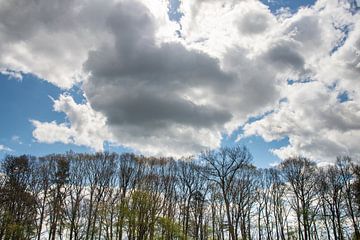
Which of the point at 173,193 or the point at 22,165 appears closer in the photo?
the point at 22,165

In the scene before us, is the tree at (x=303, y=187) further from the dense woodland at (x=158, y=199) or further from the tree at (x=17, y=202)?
the tree at (x=17, y=202)

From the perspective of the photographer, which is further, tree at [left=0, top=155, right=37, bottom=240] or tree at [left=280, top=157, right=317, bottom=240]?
tree at [left=280, top=157, right=317, bottom=240]

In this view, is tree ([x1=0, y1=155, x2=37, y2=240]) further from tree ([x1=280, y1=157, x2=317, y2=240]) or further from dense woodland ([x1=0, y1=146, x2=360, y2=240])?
tree ([x1=280, y1=157, x2=317, y2=240])

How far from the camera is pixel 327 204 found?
4334 cm

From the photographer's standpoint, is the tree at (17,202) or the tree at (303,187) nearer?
the tree at (17,202)

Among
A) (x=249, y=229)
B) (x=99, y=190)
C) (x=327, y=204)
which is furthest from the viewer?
(x=249, y=229)

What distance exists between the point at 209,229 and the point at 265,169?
13735 mm

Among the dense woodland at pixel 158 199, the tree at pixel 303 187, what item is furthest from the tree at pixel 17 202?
the tree at pixel 303 187

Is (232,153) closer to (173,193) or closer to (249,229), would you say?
(173,193)

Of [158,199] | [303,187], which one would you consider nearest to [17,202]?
[158,199]

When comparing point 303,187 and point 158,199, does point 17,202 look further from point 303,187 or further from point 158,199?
point 303,187

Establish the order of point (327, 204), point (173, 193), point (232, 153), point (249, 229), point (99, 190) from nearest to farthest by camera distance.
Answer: point (232, 153) → point (99, 190) → point (327, 204) → point (173, 193) → point (249, 229)

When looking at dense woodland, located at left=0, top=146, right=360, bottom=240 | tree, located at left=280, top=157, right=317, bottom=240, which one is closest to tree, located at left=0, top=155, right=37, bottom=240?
dense woodland, located at left=0, top=146, right=360, bottom=240

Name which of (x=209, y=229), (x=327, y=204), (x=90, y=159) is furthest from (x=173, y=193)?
(x=327, y=204)
